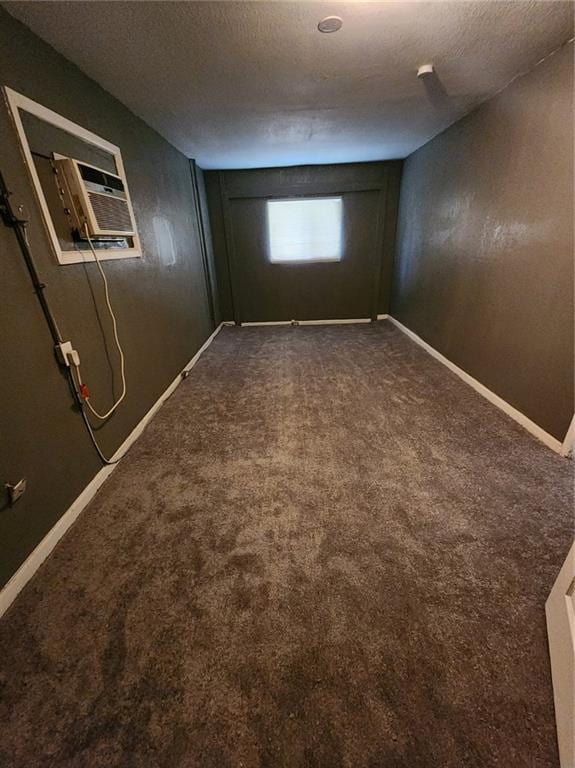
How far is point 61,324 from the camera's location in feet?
5.22

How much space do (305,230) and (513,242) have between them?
10.3 ft

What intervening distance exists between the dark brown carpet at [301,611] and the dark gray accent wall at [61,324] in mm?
259

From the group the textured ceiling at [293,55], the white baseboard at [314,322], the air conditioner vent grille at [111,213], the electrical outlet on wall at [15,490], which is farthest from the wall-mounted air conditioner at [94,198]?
the white baseboard at [314,322]

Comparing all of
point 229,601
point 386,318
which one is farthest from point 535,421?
point 386,318

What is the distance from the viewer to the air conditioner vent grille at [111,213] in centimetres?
179

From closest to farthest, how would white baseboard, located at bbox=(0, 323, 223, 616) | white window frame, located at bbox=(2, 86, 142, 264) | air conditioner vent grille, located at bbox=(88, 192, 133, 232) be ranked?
white baseboard, located at bbox=(0, 323, 223, 616), white window frame, located at bbox=(2, 86, 142, 264), air conditioner vent grille, located at bbox=(88, 192, 133, 232)

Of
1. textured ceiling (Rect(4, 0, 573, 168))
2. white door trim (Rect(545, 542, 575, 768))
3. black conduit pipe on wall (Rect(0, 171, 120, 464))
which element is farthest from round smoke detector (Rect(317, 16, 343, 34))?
white door trim (Rect(545, 542, 575, 768))

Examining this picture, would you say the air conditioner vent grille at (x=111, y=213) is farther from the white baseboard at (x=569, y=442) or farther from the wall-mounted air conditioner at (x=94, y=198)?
the white baseboard at (x=569, y=442)

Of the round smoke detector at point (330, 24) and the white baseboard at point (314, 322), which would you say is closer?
the round smoke detector at point (330, 24)

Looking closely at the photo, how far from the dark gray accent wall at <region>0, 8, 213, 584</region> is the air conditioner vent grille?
0.78 ft

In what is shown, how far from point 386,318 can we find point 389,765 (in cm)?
509

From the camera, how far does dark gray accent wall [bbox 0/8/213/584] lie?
1302mm

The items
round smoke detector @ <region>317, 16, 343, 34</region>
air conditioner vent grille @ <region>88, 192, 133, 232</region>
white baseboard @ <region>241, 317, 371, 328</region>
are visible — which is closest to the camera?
round smoke detector @ <region>317, 16, 343, 34</region>

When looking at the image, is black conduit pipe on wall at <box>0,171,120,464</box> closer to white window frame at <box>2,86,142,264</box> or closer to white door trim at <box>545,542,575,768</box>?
white window frame at <box>2,86,142,264</box>
